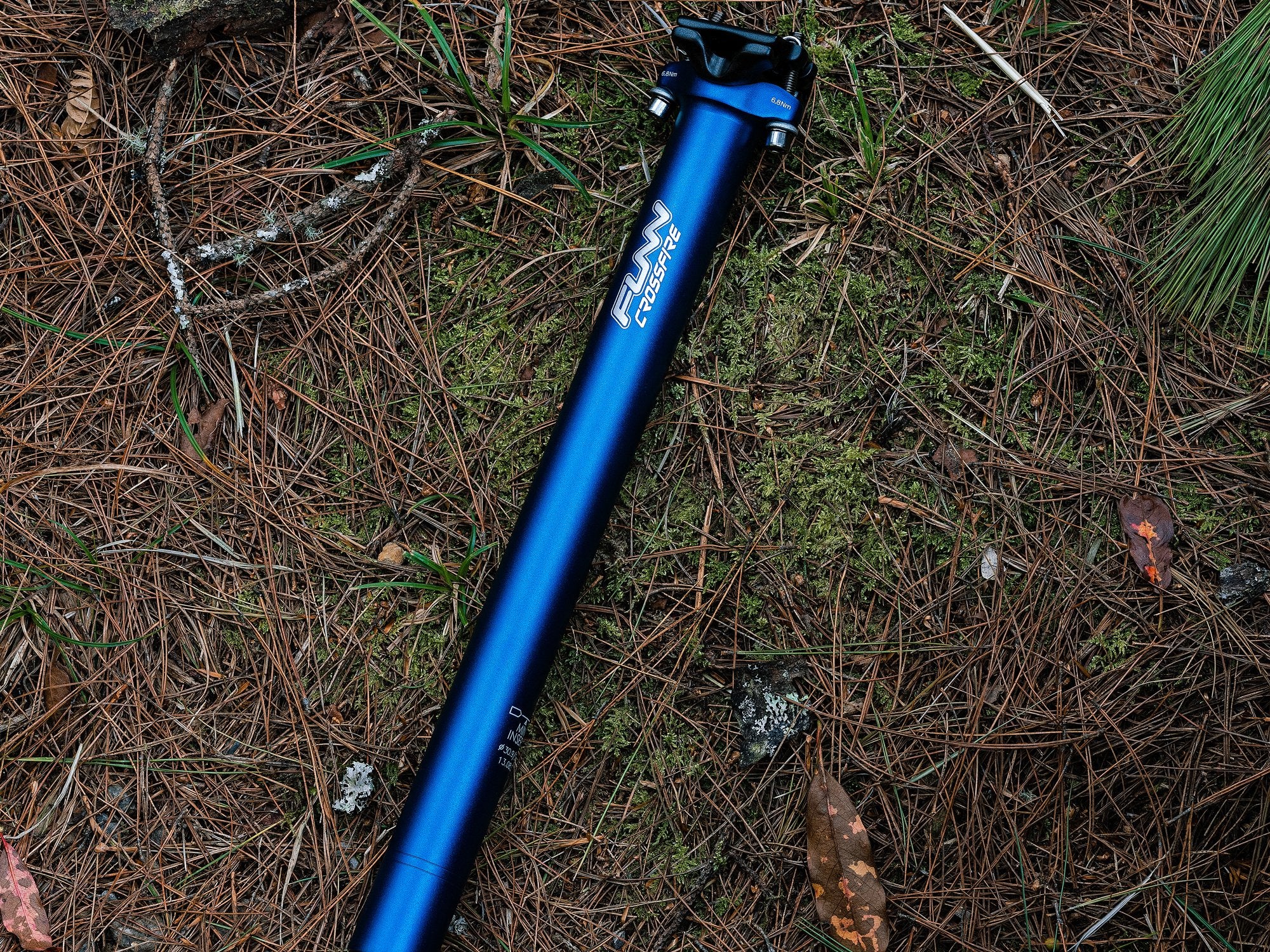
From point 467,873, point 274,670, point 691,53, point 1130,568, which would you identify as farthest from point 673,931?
point 691,53

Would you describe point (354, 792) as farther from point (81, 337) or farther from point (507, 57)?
point (507, 57)

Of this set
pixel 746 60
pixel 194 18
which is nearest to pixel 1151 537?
pixel 746 60

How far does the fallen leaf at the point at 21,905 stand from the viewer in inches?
80.5

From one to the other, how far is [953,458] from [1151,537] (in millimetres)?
507

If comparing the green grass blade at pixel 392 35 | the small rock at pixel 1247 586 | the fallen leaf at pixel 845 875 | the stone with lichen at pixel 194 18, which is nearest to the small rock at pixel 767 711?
the fallen leaf at pixel 845 875

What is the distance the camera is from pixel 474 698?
1.96 meters

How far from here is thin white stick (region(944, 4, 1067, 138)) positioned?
2.17 metres

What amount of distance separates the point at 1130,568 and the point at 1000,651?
0.38 meters

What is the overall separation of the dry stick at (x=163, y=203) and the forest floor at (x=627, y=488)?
0.01 meters

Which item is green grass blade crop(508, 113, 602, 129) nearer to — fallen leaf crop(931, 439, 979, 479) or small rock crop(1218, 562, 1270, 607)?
fallen leaf crop(931, 439, 979, 479)

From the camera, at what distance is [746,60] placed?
6.60 ft

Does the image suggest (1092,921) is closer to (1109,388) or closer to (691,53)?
(1109,388)

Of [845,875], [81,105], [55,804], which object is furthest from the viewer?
[81,105]

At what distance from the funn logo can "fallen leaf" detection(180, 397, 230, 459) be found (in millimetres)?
1054
